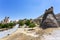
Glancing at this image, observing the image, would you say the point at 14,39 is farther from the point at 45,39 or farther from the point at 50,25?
the point at 50,25

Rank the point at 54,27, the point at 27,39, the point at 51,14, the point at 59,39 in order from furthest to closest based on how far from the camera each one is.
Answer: the point at 51,14, the point at 54,27, the point at 27,39, the point at 59,39

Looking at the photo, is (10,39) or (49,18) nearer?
(10,39)

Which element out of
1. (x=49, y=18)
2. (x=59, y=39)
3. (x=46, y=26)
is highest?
(x=49, y=18)

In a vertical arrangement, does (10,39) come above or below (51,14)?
below

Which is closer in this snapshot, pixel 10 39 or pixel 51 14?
pixel 10 39

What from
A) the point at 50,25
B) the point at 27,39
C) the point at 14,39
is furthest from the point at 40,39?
the point at 50,25

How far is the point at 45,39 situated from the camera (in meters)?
18.0

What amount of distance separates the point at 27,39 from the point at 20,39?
1060mm

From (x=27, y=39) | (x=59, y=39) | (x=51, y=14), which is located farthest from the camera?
Result: (x=51, y=14)

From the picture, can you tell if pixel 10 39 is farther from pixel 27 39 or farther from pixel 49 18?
pixel 49 18

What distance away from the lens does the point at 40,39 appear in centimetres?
1828

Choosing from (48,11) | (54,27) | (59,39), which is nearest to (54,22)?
(54,27)

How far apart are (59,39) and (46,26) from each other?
1027cm

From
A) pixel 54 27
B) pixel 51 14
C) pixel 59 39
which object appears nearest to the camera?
pixel 59 39
